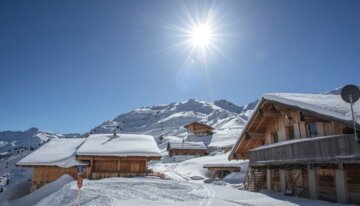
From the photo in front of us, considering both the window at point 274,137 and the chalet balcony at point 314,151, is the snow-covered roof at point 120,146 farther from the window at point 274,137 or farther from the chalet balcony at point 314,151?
the chalet balcony at point 314,151

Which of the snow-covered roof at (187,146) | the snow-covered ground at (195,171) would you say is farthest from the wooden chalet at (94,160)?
the snow-covered roof at (187,146)

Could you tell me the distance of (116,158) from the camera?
27.2 meters

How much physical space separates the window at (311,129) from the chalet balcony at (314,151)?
4.99 feet

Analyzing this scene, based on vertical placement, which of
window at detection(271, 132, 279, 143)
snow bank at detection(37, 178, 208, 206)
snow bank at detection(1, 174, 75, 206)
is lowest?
snow bank at detection(1, 174, 75, 206)

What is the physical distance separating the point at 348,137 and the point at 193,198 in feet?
24.1

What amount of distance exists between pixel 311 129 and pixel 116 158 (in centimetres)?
1724

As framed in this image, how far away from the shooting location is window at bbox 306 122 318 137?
17.1m

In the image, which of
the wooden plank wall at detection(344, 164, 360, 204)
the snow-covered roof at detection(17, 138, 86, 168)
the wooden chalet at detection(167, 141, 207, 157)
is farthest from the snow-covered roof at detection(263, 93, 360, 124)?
the wooden chalet at detection(167, 141, 207, 157)

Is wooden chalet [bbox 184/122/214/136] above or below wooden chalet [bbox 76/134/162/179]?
above

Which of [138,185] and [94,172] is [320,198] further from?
[94,172]

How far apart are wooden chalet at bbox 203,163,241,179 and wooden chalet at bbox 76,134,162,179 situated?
11981mm

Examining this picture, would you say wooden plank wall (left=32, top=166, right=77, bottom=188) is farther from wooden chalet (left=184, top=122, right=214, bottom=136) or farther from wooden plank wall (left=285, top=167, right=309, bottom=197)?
wooden chalet (left=184, top=122, right=214, bottom=136)

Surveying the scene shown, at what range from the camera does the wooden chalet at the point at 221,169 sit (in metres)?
36.1

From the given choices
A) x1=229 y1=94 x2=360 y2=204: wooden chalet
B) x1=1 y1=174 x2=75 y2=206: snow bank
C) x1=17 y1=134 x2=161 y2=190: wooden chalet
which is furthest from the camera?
x1=17 y1=134 x2=161 y2=190: wooden chalet
